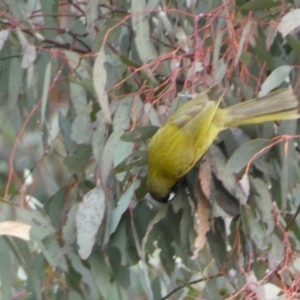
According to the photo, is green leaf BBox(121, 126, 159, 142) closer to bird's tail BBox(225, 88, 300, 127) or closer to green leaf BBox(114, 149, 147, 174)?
green leaf BBox(114, 149, 147, 174)

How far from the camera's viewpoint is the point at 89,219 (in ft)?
4.80

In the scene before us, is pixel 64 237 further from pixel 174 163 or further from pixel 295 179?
pixel 295 179

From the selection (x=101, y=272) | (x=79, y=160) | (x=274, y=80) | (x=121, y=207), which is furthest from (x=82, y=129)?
(x=274, y=80)

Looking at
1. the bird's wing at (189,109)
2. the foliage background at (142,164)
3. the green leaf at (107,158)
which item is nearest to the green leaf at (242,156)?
the foliage background at (142,164)

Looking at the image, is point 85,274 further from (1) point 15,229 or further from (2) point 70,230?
(1) point 15,229

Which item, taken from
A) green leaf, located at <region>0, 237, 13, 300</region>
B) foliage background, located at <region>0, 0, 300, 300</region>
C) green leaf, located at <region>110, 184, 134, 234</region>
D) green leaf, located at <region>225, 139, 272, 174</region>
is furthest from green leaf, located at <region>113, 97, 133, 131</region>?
green leaf, located at <region>0, 237, 13, 300</region>

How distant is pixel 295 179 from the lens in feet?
5.24

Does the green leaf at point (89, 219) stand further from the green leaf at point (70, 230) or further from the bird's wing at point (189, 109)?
the bird's wing at point (189, 109)

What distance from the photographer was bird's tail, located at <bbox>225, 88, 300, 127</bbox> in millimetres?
1562

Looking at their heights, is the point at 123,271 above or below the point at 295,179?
below

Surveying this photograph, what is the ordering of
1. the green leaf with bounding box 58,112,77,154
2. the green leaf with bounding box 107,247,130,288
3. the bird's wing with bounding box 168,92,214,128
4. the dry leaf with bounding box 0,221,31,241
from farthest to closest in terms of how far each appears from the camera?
the green leaf with bounding box 58,112,77,154, the green leaf with bounding box 107,247,130,288, the bird's wing with bounding box 168,92,214,128, the dry leaf with bounding box 0,221,31,241

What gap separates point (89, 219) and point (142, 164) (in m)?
0.18

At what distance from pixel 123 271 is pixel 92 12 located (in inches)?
23.7

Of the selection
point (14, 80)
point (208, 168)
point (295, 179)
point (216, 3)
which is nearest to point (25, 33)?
point (14, 80)
